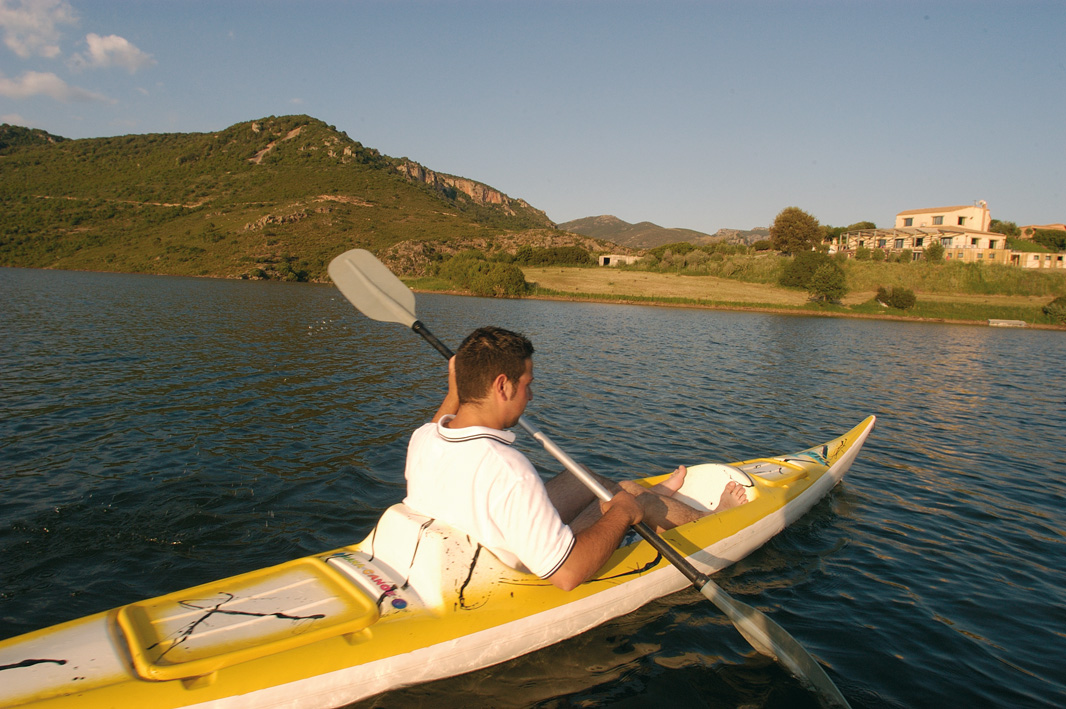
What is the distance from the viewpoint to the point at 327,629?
119 inches

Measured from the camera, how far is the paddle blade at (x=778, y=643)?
3436mm

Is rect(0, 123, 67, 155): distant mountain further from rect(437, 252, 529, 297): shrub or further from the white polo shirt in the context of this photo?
the white polo shirt

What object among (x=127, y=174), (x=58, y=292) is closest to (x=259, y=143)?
(x=127, y=174)

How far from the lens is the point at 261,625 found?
3.03 m

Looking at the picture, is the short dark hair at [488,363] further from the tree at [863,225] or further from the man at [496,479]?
the tree at [863,225]

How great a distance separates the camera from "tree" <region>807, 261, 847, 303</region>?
165ft

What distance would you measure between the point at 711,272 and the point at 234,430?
200 ft

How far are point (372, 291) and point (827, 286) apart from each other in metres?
53.0

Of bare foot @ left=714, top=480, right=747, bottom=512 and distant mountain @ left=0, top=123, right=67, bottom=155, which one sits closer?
bare foot @ left=714, top=480, right=747, bottom=512

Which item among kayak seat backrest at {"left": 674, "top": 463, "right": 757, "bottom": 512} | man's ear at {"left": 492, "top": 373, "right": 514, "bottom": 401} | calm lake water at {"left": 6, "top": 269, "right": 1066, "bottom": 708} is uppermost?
man's ear at {"left": 492, "top": 373, "right": 514, "bottom": 401}

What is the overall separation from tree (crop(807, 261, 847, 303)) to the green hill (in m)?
48.6

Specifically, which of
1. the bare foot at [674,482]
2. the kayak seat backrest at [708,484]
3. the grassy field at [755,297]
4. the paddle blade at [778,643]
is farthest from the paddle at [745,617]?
the grassy field at [755,297]

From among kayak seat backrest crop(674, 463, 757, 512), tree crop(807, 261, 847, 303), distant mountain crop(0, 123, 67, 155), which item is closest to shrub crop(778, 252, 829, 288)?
tree crop(807, 261, 847, 303)

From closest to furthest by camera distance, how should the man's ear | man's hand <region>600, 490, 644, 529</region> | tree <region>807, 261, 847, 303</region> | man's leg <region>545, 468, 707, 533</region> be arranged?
the man's ear < man's hand <region>600, 490, 644, 529</region> < man's leg <region>545, 468, 707, 533</region> < tree <region>807, 261, 847, 303</region>
